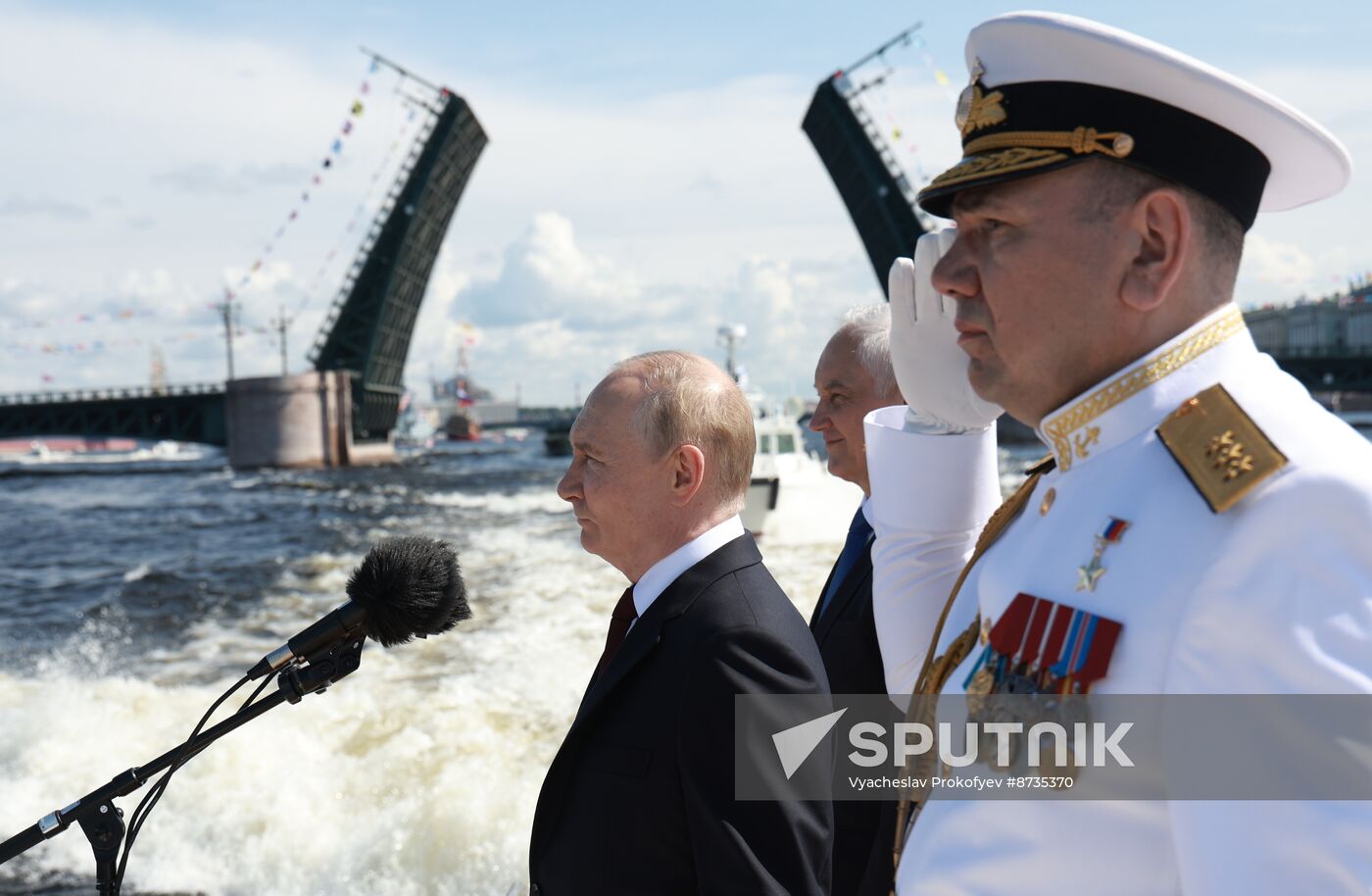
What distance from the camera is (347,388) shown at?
34.0 m

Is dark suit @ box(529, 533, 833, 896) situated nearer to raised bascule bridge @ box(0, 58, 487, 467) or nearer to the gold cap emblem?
the gold cap emblem

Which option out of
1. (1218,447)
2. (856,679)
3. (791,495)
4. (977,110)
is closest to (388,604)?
(856,679)

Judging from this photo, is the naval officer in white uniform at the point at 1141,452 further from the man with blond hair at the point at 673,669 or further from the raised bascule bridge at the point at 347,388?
the raised bascule bridge at the point at 347,388

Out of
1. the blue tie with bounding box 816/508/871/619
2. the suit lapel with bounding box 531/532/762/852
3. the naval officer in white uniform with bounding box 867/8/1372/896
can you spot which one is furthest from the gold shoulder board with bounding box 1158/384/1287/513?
the blue tie with bounding box 816/508/871/619

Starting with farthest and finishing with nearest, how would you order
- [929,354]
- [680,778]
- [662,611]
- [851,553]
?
1. [851,553]
2. [662,611]
3. [680,778]
4. [929,354]

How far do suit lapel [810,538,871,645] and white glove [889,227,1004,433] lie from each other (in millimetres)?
789

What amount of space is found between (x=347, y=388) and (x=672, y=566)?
111ft

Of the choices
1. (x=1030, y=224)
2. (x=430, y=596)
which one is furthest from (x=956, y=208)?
(x=430, y=596)

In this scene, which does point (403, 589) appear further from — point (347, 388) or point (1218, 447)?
point (347, 388)

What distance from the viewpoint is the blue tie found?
6.98 feet

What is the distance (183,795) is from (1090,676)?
5.57 metres

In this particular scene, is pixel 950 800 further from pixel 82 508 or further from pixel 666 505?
pixel 82 508

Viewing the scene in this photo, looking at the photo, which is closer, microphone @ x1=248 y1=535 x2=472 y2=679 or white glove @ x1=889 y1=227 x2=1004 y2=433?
white glove @ x1=889 y1=227 x2=1004 y2=433

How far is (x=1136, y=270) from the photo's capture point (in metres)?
0.92
